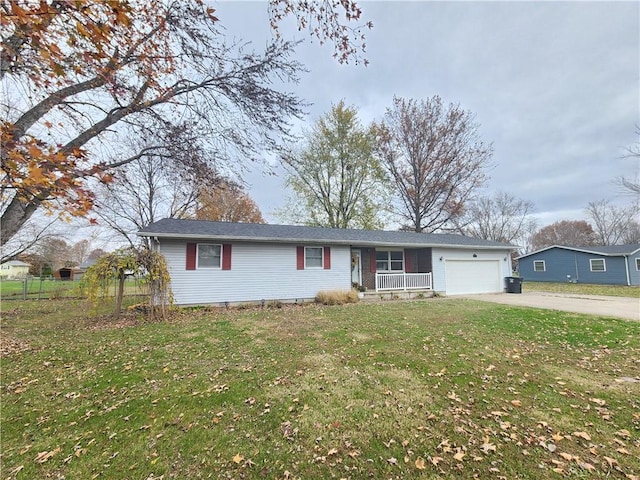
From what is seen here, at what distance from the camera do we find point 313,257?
42.1 feet

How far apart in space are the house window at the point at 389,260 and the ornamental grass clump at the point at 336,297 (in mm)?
3338

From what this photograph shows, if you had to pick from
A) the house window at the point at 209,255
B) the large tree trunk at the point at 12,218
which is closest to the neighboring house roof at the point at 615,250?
the house window at the point at 209,255

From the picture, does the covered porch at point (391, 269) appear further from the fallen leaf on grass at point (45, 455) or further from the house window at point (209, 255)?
the fallen leaf on grass at point (45, 455)

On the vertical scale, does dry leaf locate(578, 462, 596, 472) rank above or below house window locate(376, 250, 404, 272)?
below

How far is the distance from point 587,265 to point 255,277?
2707 cm

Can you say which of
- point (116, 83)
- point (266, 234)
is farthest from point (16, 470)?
point (266, 234)

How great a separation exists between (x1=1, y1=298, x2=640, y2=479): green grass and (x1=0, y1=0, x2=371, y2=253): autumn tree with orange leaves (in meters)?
2.42

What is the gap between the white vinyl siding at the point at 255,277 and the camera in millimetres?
10256

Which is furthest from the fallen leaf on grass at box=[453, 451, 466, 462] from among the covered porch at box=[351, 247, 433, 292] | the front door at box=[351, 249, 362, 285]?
the front door at box=[351, 249, 362, 285]

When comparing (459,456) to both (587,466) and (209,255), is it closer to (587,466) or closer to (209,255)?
(587,466)

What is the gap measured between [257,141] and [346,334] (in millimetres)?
4831

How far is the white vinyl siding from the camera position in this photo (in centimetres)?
1026

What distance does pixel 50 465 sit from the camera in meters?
2.48

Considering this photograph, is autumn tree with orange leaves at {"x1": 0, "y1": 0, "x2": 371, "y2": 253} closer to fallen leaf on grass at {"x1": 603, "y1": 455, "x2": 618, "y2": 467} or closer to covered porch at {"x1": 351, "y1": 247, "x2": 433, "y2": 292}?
fallen leaf on grass at {"x1": 603, "y1": 455, "x2": 618, "y2": 467}
